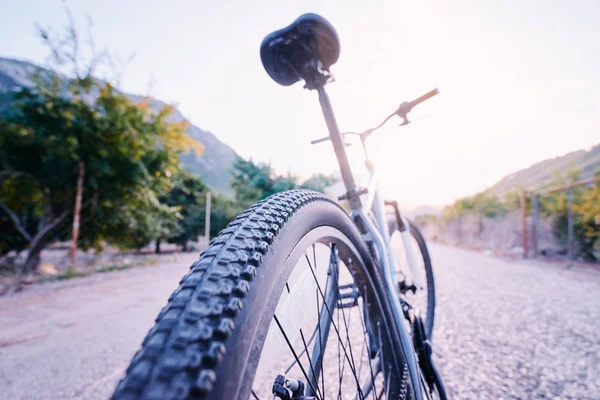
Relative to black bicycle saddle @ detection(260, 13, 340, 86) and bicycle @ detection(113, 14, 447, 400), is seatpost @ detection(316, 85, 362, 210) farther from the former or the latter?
black bicycle saddle @ detection(260, 13, 340, 86)

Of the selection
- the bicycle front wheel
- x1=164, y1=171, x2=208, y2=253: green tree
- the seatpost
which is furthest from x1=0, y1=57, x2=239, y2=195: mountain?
the bicycle front wheel

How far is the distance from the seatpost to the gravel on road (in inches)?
51.7

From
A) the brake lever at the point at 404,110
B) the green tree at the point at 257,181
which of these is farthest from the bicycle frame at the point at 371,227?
the green tree at the point at 257,181

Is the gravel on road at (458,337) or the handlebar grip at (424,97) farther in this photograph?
the gravel on road at (458,337)

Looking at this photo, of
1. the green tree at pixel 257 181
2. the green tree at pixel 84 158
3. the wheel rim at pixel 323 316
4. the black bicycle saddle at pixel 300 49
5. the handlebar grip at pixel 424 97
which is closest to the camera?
the wheel rim at pixel 323 316

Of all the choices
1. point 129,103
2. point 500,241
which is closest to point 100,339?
point 129,103

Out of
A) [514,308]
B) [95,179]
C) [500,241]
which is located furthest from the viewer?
[500,241]

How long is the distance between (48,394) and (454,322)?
3.18 metres

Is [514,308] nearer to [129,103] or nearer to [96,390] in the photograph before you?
[96,390]

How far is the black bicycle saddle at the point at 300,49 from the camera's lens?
1.04 meters

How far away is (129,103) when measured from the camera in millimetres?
8203

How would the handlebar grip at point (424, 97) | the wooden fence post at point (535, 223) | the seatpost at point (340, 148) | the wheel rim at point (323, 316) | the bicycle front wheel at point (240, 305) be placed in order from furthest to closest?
1. the wooden fence post at point (535, 223)
2. the handlebar grip at point (424, 97)
3. the seatpost at point (340, 148)
4. the wheel rim at point (323, 316)
5. the bicycle front wheel at point (240, 305)

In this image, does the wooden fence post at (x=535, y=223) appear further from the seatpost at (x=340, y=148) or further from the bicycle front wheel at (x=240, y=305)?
the bicycle front wheel at (x=240, y=305)

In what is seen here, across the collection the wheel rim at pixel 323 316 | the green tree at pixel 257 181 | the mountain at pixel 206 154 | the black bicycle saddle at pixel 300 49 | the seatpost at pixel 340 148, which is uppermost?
the mountain at pixel 206 154
